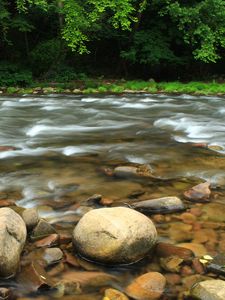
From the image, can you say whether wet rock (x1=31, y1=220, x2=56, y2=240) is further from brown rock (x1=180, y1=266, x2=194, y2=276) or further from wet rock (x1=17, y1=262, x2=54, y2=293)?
brown rock (x1=180, y1=266, x2=194, y2=276)

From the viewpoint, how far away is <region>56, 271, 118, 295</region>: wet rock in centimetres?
320

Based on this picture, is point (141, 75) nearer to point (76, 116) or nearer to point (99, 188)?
point (76, 116)

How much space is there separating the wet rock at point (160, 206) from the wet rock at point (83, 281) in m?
1.30

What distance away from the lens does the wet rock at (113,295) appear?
10.2 ft

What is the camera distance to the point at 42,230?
3.93m

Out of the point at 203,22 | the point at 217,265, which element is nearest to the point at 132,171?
the point at 217,265

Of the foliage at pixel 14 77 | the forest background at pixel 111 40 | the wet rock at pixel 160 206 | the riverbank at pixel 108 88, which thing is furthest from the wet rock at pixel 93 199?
the foliage at pixel 14 77

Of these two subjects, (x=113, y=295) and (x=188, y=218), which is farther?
(x=188, y=218)

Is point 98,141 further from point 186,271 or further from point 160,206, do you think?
point 186,271

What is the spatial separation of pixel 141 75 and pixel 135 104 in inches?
364

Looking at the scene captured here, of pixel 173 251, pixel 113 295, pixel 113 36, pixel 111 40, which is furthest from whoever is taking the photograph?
pixel 111 40

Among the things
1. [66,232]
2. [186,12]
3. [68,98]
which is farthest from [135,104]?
[66,232]

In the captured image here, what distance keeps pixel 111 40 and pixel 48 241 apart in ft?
68.5

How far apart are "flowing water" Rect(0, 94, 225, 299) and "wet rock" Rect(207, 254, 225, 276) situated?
23 cm
